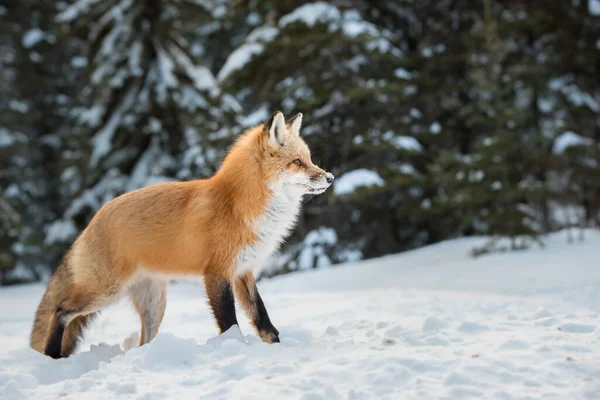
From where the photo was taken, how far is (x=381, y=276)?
9.95 metres

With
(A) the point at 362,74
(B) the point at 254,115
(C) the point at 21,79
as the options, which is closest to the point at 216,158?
(B) the point at 254,115

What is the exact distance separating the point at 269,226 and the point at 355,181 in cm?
664

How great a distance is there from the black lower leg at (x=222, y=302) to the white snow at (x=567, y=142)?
8.37 m

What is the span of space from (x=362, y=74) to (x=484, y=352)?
365 inches

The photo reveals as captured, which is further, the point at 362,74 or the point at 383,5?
the point at 383,5

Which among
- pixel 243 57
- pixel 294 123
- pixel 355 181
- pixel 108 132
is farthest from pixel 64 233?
pixel 294 123

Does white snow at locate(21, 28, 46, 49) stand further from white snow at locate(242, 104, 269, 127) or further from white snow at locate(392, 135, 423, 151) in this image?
white snow at locate(392, 135, 423, 151)

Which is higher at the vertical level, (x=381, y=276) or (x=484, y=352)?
(x=484, y=352)

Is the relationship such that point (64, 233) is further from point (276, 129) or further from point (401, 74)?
point (276, 129)

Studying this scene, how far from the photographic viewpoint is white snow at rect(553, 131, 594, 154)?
10336mm

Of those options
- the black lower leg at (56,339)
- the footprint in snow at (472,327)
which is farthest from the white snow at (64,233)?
the footprint in snow at (472,327)

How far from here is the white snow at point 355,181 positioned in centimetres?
1071

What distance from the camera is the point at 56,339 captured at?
4.69 meters

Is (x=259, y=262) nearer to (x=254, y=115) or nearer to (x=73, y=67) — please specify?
(x=254, y=115)
